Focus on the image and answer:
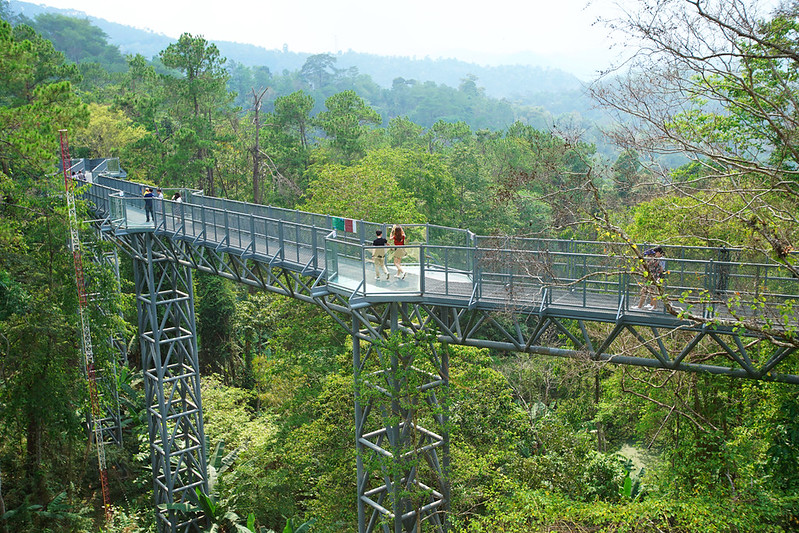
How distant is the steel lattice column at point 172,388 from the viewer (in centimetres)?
1939

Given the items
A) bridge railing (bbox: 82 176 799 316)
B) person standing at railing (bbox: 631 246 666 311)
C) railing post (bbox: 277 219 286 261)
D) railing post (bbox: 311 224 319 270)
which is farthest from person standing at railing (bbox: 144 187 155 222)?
person standing at railing (bbox: 631 246 666 311)

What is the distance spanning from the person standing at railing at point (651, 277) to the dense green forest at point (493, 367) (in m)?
0.71

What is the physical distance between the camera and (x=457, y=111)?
142m

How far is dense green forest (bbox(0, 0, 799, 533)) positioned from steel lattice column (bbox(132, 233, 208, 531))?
0.99 meters

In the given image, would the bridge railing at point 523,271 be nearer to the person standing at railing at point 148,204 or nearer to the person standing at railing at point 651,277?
the person standing at railing at point 651,277

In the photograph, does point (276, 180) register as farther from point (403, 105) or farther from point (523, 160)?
point (403, 105)

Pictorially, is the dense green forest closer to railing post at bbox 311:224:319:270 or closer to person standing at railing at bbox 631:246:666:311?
person standing at railing at bbox 631:246:666:311

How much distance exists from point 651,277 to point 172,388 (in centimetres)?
1502

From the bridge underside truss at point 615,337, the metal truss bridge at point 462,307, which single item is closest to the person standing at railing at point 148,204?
the bridge underside truss at point 615,337

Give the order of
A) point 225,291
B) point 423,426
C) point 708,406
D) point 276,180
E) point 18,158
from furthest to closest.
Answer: point 276,180 < point 225,291 < point 708,406 < point 18,158 < point 423,426

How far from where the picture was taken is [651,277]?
9992mm

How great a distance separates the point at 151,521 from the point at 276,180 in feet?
76.1

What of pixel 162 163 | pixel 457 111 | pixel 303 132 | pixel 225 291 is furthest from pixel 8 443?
pixel 457 111

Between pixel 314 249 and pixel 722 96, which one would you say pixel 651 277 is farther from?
pixel 314 249
